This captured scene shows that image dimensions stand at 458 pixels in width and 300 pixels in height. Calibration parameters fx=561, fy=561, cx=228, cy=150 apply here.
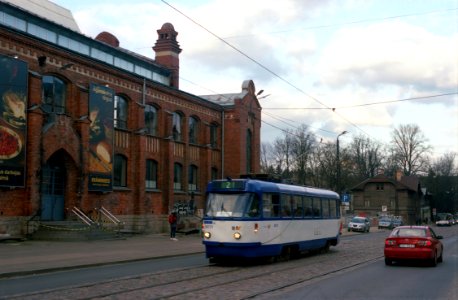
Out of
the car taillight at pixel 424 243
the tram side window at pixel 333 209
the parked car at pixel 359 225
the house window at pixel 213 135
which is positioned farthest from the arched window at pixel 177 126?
the car taillight at pixel 424 243

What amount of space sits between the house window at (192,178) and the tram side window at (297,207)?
21115 millimetres

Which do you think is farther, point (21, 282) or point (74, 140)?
point (74, 140)

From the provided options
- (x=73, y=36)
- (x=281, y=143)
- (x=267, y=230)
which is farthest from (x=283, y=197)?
(x=281, y=143)

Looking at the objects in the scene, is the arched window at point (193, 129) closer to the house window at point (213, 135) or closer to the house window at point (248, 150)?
the house window at point (213, 135)

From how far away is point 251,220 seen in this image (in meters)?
17.0

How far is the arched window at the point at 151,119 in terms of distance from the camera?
36500 mm

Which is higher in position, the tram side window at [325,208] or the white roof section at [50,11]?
the white roof section at [50,11]

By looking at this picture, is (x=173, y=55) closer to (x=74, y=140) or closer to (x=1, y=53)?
(x=74, y=140)

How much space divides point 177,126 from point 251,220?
77.5 ft

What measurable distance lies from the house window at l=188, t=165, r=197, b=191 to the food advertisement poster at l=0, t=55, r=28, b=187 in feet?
56.0

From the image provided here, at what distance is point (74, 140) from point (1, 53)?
19.6ft

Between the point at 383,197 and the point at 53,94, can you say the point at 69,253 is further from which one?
the point at 383,197

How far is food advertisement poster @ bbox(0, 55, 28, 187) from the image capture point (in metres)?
24.7

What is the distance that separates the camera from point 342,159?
313 feet
